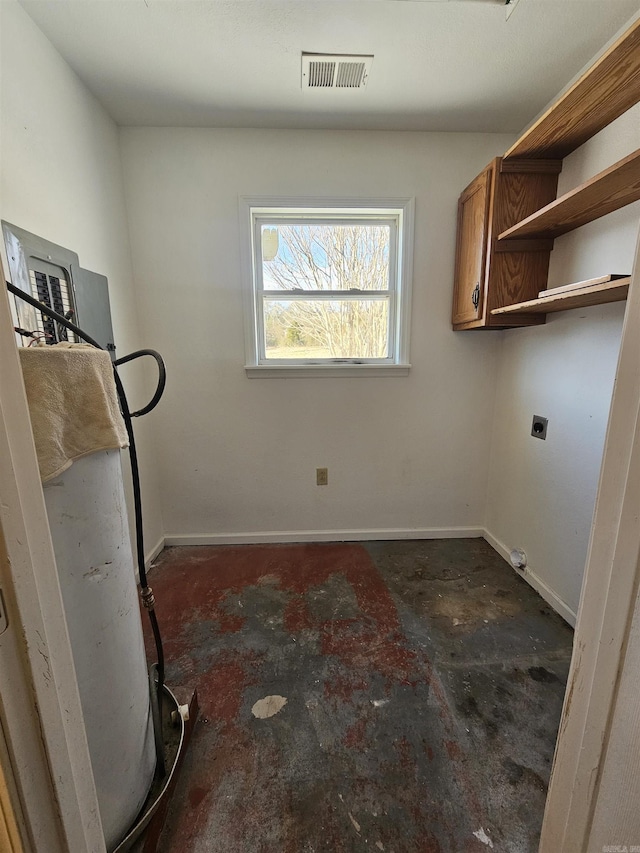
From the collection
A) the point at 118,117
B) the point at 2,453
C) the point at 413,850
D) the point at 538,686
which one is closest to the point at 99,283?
the point at 118,117

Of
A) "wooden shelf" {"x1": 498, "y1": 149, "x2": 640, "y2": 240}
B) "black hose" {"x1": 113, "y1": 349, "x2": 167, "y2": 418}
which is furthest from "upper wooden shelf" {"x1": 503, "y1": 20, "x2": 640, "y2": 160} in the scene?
"black hose" {"x1": 113, "y1": 349, "x2": 167, "y2": 418}

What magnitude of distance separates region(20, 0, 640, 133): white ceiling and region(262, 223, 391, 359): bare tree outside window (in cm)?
57

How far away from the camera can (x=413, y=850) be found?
88cm

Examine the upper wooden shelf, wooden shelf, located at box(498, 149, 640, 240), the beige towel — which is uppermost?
the upper wooden shelf

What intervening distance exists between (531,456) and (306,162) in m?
2.20

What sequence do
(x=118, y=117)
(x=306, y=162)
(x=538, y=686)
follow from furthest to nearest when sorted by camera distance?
(x=306, y=162)
(x=118, y=117)
(x=538, y=686)

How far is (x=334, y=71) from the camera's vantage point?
1530 millimetres

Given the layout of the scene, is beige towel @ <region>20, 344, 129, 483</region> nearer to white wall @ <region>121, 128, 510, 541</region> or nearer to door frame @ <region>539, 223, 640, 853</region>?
door frame @ <region>539, 223, 640, 853</region>

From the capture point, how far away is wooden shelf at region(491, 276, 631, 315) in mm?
Result: 1111

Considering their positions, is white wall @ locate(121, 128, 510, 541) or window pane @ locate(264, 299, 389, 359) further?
window pane @ locate(264, 299, 389, 359)

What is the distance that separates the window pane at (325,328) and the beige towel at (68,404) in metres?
1.53

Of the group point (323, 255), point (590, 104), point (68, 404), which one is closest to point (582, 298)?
point (590, 104)

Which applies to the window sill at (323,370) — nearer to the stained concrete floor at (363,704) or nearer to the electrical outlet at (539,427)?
the electrical outlet at (539,427)

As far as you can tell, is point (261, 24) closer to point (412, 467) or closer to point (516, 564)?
point (412, 467)
